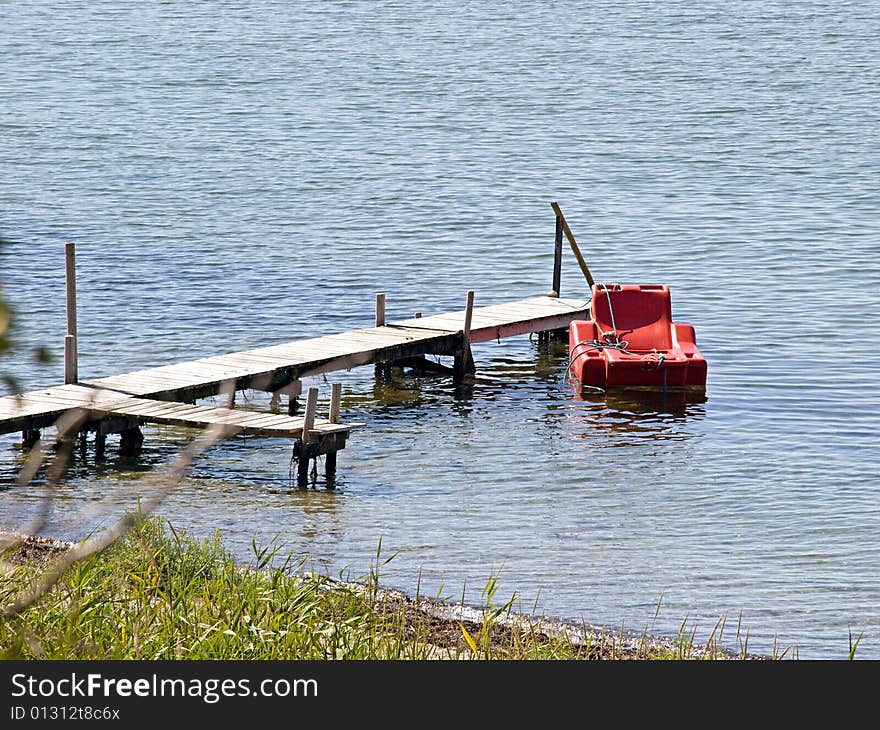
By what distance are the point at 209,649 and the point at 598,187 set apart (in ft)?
118

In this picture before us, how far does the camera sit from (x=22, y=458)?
17172 mm

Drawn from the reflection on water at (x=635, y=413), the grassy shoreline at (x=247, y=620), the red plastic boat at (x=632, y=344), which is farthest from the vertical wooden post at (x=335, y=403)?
the red plastic boat at (x=632, y=344)

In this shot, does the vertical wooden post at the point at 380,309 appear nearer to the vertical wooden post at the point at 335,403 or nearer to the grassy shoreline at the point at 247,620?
the vertical wooden post at the point at 335,403

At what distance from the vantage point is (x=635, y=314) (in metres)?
22.0

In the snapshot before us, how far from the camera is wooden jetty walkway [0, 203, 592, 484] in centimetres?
1608

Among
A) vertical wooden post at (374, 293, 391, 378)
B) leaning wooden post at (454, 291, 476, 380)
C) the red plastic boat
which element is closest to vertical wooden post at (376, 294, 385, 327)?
vertical wooden post at (374, 293, 391, 378)

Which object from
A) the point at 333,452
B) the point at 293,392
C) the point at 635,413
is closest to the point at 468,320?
the point at 635,413

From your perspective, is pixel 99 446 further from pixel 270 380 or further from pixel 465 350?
pixel 465 350

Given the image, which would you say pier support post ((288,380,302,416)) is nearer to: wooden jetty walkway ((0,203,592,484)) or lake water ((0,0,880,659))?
wooden jetty walkway ((0,203,592,484))

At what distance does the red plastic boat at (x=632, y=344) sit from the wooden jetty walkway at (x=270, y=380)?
1.47m

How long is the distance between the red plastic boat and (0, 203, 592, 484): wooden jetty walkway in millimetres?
1466

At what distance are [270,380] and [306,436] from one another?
277 cm

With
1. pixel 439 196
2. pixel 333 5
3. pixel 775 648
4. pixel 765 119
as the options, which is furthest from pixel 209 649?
pixel 333 5

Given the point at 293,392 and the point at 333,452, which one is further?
the point at 293,392
